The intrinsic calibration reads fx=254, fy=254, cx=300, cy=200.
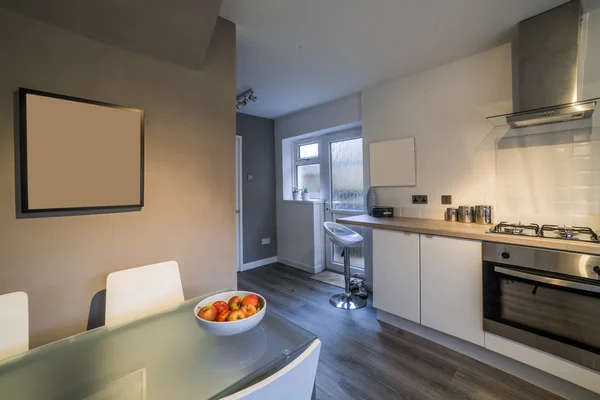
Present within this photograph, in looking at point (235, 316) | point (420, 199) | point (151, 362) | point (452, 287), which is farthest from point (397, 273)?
point (151, 362)

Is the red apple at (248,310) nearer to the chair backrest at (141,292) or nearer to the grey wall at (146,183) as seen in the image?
the chair backrest at (141,292)

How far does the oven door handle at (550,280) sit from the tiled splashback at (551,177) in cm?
65

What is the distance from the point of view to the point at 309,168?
4.24m

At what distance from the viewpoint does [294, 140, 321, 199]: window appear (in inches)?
161

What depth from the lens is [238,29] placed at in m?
1.94

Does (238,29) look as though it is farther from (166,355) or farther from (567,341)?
(567,341)

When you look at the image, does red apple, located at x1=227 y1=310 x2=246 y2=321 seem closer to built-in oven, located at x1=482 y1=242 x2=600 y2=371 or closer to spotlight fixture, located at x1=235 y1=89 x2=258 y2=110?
built-in oven, located at x1=482 y1=242 x2=600 y2=371

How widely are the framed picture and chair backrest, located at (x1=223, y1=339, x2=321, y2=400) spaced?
1361 millimetres

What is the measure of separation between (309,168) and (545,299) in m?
3.21

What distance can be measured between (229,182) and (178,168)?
374mm

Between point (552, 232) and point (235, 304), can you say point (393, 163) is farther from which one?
point (235, 304)

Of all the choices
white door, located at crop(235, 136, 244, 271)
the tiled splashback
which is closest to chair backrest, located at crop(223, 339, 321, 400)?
the tiled splashback

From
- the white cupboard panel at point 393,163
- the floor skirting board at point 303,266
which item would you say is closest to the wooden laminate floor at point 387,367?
the floor skirting board at point 303,266

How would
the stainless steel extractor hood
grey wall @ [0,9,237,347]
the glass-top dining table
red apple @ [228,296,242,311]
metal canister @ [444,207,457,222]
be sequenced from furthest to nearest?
metal canister @ [444,207,457,222] < the stainless steel extractor hood < grey wall @ [0,9,237,347] < red apple @ [228,296,242,311] < the glass-top dining table
